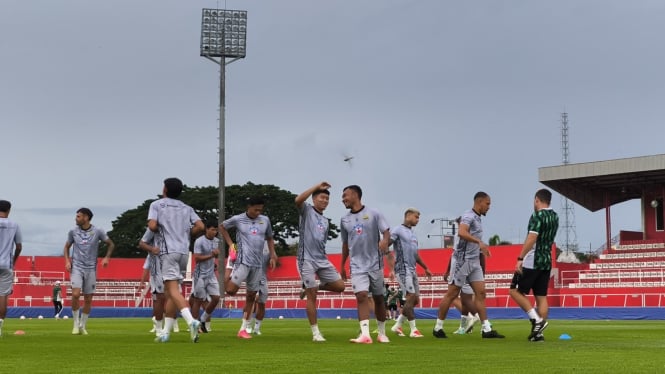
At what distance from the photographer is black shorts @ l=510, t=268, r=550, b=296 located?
523 inches

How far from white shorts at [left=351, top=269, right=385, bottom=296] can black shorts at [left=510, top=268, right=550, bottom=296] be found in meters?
1.97

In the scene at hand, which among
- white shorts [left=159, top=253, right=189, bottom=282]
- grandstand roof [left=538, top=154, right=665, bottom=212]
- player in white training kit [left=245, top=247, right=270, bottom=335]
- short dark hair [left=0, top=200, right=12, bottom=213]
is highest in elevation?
grandstand roof [left=538, top=154, right=665, bottom=212]

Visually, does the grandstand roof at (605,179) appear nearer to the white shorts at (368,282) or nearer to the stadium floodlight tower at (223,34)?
the stadium floodlight tower at (223,34)

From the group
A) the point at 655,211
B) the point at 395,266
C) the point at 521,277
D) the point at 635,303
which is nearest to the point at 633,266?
the point at 635,303

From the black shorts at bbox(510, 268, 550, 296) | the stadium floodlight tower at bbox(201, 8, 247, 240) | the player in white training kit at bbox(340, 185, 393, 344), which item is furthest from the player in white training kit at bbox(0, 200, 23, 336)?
the stadium floodlight tower at bbox(201, 8, 247, 240)

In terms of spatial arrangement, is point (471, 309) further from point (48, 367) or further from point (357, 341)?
point (48, 367)

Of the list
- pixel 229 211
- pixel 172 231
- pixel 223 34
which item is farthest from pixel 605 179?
pixel 172 231

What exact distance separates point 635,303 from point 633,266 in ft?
17.5

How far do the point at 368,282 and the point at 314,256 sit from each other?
107 cm

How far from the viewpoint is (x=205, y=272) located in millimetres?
18969

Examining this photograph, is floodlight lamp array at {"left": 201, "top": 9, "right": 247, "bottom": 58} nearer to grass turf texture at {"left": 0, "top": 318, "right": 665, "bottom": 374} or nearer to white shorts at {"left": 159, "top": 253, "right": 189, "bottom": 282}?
white shorts at {"left": 159, "top": 253, "right": 189, "bottom": 282}

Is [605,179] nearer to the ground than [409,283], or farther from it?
farther from it

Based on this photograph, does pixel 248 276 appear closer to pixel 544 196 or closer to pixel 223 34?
pixel 544 196

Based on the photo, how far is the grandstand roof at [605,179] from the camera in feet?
167
